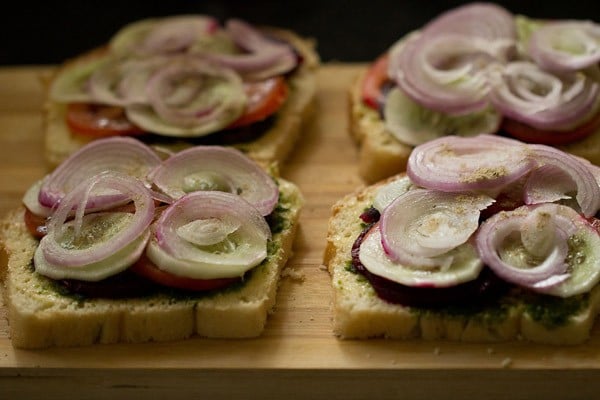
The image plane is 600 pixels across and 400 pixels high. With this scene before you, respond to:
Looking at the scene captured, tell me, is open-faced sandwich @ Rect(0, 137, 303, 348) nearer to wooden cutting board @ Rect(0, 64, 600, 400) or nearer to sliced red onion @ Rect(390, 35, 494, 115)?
wooden cutting board @ Rect(0, 64, 600, 400)

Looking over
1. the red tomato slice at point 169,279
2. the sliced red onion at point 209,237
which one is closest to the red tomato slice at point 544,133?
Result: the sliced red onion at point 209,237

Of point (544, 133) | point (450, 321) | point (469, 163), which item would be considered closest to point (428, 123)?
point (544, 133)

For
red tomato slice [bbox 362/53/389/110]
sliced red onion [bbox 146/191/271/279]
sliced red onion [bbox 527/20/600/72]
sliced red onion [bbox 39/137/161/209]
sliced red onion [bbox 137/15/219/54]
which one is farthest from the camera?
sliced red onion [bbox 137/15/219/54]

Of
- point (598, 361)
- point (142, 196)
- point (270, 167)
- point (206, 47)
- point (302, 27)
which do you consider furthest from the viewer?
point (302, 27)

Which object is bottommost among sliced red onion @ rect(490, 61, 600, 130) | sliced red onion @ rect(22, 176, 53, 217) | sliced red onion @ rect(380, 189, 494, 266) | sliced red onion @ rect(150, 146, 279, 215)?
sliced red onion @ rect(22, 176, 53, 217)

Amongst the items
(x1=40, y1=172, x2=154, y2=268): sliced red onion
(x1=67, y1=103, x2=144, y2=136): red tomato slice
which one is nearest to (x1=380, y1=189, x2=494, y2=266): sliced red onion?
(x1=40, y1=172, x2=154, y2=268): sliced red onion

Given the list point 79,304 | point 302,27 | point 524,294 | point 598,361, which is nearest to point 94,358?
point 79,304

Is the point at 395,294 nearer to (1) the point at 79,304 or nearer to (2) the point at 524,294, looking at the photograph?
(2) the point at 524,294
